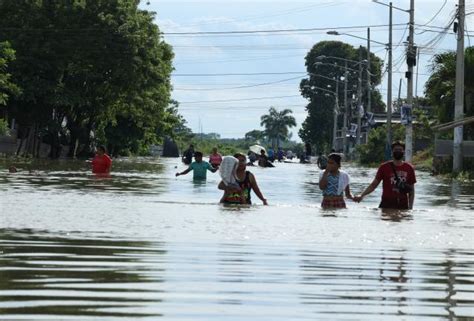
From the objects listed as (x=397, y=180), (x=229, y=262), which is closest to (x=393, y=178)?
(x=397, y=180)

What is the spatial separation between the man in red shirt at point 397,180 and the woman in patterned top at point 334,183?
19.7 inches

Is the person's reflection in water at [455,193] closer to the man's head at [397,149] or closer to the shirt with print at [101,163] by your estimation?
the man's head at [397,149]

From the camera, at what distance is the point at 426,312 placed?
8.34 m

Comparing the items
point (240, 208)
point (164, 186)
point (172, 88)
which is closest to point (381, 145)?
point (172, 88)

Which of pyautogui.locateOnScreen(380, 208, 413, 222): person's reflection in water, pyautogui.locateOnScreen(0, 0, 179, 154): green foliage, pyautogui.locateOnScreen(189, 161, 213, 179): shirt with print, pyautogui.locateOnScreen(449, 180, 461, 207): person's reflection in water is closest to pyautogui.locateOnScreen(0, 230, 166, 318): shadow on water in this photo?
pyautogui.locateOnScreen(380, 208, 413, 222): person's reflection in water

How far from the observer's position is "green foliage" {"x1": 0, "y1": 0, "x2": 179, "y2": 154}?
234ft

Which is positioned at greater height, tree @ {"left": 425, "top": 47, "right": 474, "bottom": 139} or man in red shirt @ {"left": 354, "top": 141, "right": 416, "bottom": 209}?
tree @ {"left": 425, "top": 47, "right": 474, "bottom": 139}

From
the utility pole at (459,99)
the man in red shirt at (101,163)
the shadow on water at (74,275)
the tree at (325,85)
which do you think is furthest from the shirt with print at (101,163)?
the tree at (325,85)

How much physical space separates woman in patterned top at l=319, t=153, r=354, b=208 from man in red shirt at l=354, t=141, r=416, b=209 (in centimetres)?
50

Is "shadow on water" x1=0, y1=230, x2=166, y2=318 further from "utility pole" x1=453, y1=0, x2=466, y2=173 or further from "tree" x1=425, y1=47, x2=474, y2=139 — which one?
"tree" x1=425, y1=47, x2=474, y2=139

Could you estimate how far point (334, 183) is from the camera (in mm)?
19953

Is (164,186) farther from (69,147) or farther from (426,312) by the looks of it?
(69,147)

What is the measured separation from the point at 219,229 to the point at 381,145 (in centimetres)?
6699

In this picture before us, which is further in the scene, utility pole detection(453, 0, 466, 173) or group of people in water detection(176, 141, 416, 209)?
utility pole detection(453, 0, 466, 173)
